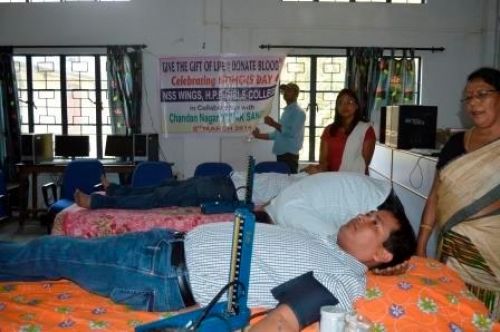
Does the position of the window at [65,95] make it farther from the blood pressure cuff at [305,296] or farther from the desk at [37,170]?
the blood pressure cuff at [305,296]

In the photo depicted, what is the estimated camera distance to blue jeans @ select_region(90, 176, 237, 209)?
2869mm

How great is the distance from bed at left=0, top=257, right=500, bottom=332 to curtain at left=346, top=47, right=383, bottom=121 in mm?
3786

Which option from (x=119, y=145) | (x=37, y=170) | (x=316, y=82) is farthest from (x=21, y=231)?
(x=316, y=82)

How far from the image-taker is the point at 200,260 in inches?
59.6

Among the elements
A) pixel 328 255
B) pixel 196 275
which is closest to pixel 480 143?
pixel 328 255

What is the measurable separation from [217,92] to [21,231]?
2731 mm

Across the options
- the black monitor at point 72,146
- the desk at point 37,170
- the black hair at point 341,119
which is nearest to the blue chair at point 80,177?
the desk at point 37,170

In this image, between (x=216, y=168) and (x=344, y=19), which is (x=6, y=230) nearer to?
(x=216, y=168)

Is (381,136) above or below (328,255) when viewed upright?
above

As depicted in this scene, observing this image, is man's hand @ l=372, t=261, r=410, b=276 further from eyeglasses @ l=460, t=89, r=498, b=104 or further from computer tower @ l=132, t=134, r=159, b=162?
computer tower @ l=132, t=134, r=159, b=162

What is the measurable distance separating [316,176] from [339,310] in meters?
0.91

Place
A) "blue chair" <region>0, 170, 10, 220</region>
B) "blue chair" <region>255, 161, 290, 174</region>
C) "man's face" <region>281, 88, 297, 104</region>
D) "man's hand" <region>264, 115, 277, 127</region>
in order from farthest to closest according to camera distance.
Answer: "man's hand" <region>264, 115, 277, 127</region> < "man's face" <region>281, 88, 297, 104</region> < "blue chair" <region>255, 161, 290, 174</region> < "blue chair" <region>0, 170, 10, 220</region>

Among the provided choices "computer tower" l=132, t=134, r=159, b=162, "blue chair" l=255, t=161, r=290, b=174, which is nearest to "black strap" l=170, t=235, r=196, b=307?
"blue chair" l=255, t=161, r=290, b=174

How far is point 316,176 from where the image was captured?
2.09 m
